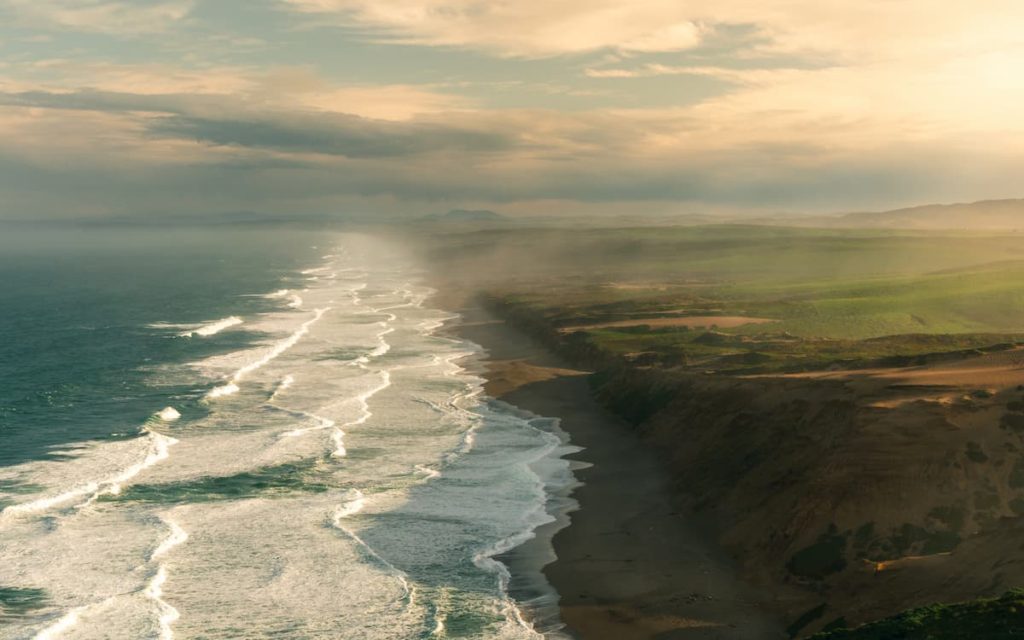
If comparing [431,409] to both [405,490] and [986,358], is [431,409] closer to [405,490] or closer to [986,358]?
[405,490]

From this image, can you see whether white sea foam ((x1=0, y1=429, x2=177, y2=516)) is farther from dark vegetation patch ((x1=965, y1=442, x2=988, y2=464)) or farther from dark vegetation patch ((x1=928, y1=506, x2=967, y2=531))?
dark vegetation patch ((x1=965, y1=442, x2=988, y2=464))

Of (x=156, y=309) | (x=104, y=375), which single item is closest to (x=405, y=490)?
(x=104, y=375)

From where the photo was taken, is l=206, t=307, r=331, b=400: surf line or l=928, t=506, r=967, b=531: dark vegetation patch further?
l=206, t=307, r=331, b=400: surf line

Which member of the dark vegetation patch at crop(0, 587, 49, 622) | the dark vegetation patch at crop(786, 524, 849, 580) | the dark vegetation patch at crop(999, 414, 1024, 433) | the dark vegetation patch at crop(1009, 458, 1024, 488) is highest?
Answer: the dark vegetation patch at crop(999, 414, 1024, 433)

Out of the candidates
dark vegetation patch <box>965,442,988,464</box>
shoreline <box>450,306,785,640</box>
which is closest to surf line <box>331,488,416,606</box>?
shoreline <box>450,306,785,640</box>

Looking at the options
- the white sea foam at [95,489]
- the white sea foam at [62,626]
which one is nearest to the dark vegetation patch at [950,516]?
the white sea foam at [62,626]

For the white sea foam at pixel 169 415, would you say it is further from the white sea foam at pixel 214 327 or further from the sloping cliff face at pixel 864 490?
the white sea foam at pixel 214 327

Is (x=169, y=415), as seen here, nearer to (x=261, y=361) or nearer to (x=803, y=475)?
(x=261, y=361)

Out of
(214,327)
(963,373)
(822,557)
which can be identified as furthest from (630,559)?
(214,327)
